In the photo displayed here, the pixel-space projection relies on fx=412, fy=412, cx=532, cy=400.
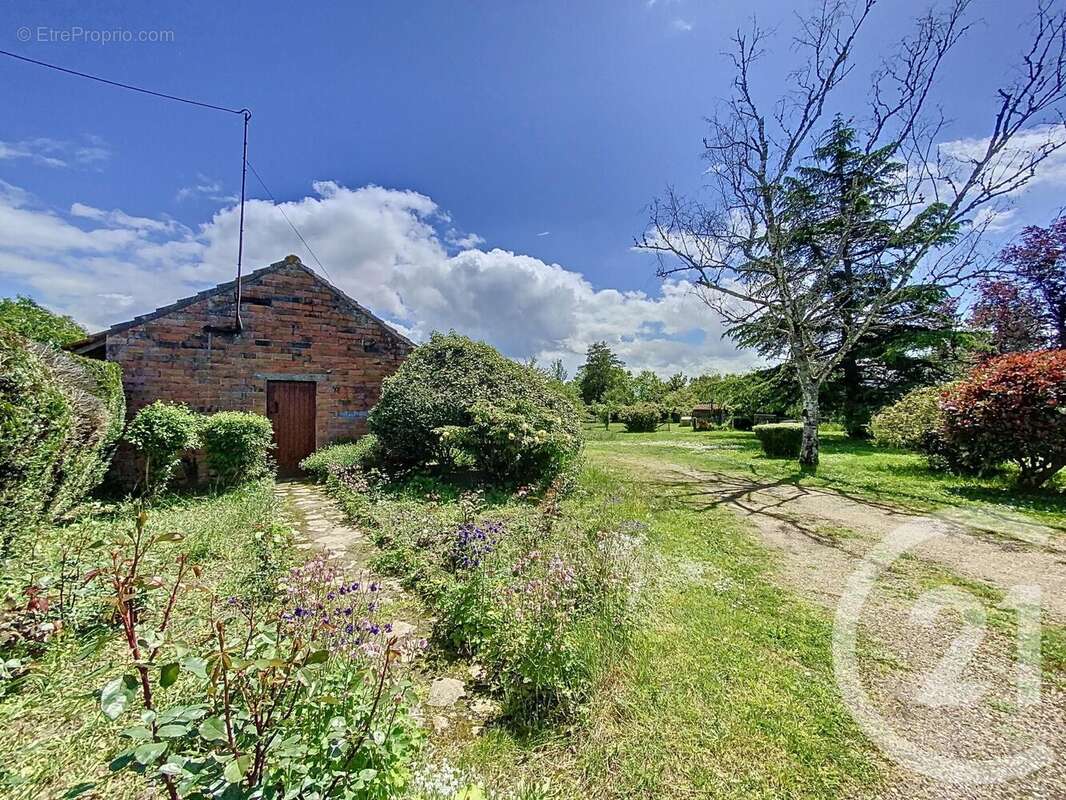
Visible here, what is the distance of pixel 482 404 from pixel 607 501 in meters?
2.82

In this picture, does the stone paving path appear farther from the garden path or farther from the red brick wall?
the red brick wall

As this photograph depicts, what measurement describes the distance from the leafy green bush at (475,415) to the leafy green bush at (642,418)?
17.1 m

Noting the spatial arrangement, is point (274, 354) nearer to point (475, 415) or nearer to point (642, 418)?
point (475, 415)

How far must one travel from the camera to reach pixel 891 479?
848cm

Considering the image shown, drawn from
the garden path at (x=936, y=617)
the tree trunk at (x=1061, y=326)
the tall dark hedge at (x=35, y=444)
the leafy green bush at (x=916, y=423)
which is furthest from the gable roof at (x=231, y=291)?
the tree trunk at (x=1061, y=326)

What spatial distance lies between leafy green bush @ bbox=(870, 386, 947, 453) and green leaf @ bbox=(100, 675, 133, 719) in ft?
38.1

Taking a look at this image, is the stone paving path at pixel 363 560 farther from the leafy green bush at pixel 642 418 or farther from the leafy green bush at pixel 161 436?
the leafy green bush at pixel 642 418

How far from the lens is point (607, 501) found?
6.45 metres

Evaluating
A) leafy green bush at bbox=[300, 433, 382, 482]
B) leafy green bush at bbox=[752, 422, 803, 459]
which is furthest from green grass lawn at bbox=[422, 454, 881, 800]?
leafy green bush at bbox=[752, 422, 803, 459]

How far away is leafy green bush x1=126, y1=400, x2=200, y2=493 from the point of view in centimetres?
666

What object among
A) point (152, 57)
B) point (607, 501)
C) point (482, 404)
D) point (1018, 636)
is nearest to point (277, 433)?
point (482, 404)

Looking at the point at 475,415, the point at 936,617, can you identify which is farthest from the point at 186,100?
the point at 936,617

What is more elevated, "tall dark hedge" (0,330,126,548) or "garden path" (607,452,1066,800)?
"tall dark hedge" (0,330,126,548)

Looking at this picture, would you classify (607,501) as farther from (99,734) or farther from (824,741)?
(99,734)
